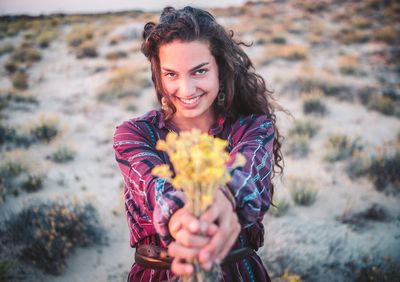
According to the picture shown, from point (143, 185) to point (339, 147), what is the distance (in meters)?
4.79

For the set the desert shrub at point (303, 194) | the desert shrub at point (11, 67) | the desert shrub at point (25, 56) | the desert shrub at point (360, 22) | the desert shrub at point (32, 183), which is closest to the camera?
the desert shrub at point (303, 194)

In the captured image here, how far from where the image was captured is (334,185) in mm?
4527

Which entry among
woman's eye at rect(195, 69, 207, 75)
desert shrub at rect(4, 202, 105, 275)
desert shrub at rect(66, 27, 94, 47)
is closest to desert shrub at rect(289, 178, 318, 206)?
desert shrub at rect(4, 202, 105, 275)

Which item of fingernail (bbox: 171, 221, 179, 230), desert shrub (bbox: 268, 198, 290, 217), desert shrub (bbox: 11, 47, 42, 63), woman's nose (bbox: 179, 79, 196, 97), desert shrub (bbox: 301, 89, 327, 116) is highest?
woman's nose (bbox: 179, 79, 196, 97)

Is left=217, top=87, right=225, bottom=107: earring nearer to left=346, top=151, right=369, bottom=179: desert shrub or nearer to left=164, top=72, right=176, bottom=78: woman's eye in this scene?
left=164, top=72, right=176, bottom=78: woman's eye

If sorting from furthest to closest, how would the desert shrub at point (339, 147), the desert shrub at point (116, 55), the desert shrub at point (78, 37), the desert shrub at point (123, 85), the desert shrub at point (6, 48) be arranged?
the desert shrub at point (78, 37), the desert shrub at point (6, 48), the desert shrub at point (116, 55), the desert shrub at point (123, 85), the desert shrub at point (339, 147)

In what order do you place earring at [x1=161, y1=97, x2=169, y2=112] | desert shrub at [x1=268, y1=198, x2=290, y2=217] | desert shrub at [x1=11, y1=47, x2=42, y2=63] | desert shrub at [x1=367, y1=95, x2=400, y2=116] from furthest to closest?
desert shrub at [x1=11, y1=47, x2=42, y2=63] → desert shrub at [x1=367, y1=95, x2=400, y2=116] → desert shrub at [x1=268, y1=198, x2=290, y2=217] → earring at [x1=161, y1=97, x2=169, y2=112]

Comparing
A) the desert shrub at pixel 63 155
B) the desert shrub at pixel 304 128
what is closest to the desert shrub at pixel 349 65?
the desert shrub at pixel 304 128

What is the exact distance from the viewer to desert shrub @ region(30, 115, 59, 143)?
19.3 feet

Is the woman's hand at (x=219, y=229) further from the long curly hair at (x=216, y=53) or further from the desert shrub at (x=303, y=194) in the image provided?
the desert shrub at (x=303, y=194)

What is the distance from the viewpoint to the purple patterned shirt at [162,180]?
105cm

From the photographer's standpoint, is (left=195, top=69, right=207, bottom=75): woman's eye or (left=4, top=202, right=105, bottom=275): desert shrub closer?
(left=195, top=69, right=207, bottom=75): woman's eye

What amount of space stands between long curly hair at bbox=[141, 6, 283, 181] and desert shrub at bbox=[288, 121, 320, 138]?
4.11 metres

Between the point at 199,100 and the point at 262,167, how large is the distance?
21.5 inches
